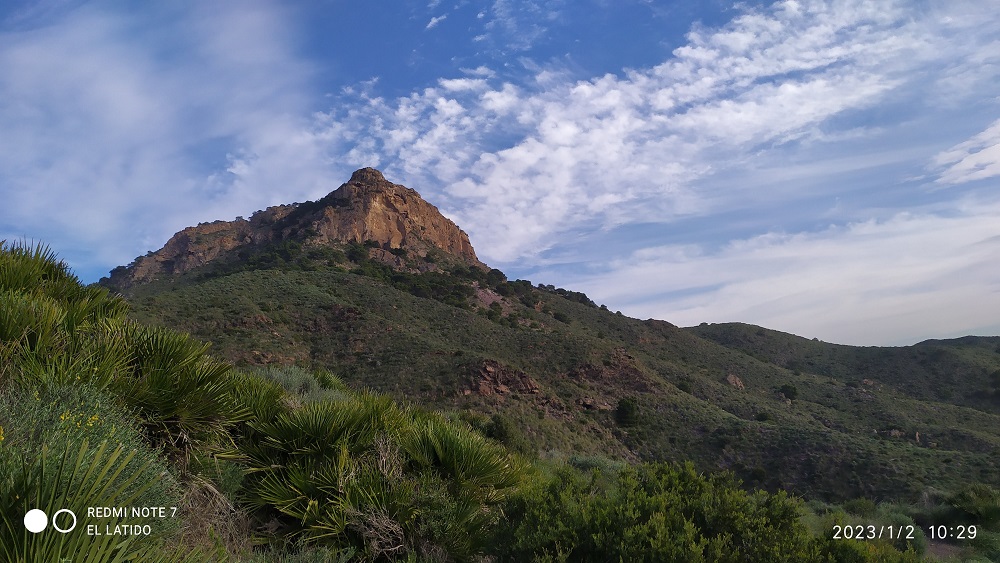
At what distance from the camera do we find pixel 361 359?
103 feet

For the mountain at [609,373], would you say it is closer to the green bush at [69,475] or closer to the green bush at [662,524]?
the green bush at [662,524]

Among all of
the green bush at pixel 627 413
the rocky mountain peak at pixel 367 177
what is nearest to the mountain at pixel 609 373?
the green bush at pixel 627 413

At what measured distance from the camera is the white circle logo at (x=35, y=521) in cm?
194

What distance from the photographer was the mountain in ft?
78.9

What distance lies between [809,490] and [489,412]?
15.1 m

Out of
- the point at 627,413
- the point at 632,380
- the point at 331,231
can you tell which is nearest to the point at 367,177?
the point at 331,231

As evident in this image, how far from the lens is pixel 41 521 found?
198 cm

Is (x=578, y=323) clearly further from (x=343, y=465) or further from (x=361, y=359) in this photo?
(x=343, y=465)

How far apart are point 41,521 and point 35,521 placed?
0.06ft

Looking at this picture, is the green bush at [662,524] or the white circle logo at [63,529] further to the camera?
the green bush at [662,524]

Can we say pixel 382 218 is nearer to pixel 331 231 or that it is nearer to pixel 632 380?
pixel 331 231

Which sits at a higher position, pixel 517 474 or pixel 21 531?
pixel 21 531

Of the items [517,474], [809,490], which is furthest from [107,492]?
[809,490]

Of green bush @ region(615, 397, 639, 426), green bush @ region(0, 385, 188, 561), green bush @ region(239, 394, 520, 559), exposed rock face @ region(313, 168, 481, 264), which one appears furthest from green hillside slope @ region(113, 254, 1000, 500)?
exposed rock face @ region(313, 168, 481, 264)
